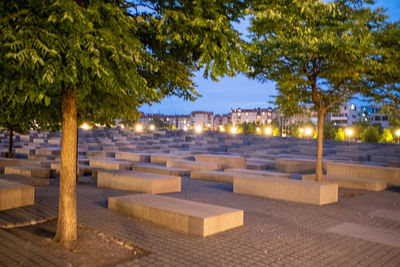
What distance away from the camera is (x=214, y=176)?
1625cm

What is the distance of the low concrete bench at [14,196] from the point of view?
879 centimetres

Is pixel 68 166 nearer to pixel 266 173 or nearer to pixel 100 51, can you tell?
pixel 100 51

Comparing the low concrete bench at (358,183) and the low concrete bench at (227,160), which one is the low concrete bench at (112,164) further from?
the low concrete bench at (358,183)

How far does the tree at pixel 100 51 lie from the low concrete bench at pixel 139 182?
540 cm

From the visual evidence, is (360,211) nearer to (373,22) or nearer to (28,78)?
(373,22)

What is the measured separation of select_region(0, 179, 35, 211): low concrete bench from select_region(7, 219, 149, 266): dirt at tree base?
2.10 metres

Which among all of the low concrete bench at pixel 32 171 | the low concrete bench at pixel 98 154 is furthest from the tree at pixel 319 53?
the low concrete bench at pixel 98 154

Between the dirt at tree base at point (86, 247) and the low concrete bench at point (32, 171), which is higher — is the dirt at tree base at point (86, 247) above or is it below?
below

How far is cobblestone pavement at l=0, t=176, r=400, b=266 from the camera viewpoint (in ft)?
18.5

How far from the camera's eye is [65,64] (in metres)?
4.54

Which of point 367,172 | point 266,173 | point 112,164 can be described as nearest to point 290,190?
point 266,173

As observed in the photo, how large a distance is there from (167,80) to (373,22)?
8357mm

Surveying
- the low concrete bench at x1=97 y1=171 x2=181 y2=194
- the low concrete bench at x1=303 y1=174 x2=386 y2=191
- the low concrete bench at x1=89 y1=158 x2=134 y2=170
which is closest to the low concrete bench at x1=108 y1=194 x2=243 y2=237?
the low concrete bench at x1=97 y1=171 x2=181 y2=194

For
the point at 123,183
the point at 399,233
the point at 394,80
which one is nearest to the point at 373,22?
the point at 394,80
